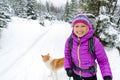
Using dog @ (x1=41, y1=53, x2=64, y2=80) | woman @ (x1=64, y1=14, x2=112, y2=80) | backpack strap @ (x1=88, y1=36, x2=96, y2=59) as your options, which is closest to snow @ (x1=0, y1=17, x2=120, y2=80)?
dog @ (x1=41, y1=53, x2=64, y2=80)

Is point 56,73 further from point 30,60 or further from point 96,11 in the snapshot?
point 96,11

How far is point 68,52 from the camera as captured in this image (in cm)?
321

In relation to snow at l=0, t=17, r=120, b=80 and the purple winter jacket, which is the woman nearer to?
the purple winter jacket

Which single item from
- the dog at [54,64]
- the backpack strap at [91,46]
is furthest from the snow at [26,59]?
the backpack strap at [91,46]

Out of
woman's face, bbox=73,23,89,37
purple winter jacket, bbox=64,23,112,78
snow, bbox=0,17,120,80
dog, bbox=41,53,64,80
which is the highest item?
woman's face, bbox=73,23,89,37

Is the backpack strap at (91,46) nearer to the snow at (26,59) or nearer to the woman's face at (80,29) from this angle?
the woman's face at (80,29)

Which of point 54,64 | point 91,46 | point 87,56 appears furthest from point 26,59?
point 91,46

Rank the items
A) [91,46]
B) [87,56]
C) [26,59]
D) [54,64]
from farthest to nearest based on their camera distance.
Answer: [26,59], [54,64], [87,56], [91,46]

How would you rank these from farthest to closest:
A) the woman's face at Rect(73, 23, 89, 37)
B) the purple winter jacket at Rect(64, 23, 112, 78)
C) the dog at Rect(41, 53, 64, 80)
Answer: the dog at Rect(41, 53, 64, 80) < the woman's face at Rect(73, 23, 89, 37) < the purple winter jacket at Rect(64, 23, 112, 78)

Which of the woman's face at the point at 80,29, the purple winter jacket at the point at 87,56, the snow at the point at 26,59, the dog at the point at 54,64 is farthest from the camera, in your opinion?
the snow at the point at 26,59

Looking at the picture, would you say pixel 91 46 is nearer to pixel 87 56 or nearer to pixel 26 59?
pixel 87 56

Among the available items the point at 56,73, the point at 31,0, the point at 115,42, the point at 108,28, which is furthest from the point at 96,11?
the point at 31,0

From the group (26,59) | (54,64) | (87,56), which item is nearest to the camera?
(87,56)

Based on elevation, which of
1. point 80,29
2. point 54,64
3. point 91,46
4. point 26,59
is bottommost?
point 26,59
